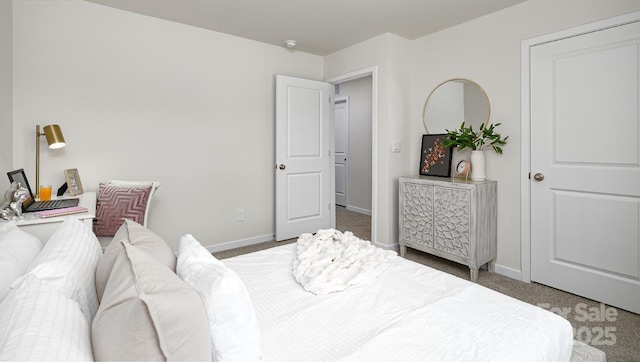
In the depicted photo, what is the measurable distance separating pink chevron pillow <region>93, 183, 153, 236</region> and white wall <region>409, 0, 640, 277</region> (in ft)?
10.6

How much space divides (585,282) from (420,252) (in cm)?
149

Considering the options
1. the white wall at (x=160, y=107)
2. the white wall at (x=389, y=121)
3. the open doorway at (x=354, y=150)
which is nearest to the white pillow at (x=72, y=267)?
the white wall at (x=160, y=107)

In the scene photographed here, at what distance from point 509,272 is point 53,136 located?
411 cm

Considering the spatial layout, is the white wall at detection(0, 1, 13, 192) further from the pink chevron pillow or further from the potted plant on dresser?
the potted plant on dresser

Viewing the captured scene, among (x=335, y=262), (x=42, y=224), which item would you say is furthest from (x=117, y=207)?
(x=335, y=262)

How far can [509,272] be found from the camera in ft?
10.2

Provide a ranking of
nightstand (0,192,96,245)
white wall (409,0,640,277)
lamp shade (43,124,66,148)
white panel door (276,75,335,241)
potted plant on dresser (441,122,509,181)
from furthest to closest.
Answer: white panel door (276,75,335,241)
potted plant on dresser (441,122,509,181)
white wall (409,0,640,277)
lamp shade (43,124,66,148)
nightstand (0,192,96,245)

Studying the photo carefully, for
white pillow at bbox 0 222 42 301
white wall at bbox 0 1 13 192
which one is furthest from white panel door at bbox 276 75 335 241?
white pillow at bbox 0 222 42 301

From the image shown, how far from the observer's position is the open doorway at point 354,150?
591 centimetres

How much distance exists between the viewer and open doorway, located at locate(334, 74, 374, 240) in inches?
233

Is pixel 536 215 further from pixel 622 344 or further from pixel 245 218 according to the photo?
pixel 245 218

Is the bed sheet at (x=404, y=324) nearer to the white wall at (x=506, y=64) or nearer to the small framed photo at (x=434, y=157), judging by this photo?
the white wall at (x=506, y=64)

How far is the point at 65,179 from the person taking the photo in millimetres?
2896

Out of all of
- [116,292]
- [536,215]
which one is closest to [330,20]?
[536,215]
